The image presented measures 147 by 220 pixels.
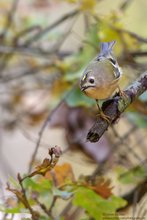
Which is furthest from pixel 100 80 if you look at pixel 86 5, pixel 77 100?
pixel 86 5

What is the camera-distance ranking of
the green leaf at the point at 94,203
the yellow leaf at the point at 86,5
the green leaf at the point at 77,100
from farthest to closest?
1. the yellow leaf at the point at 86,5
2. the green leaf at the point at 77,100
3. the green leaf at the point at 94,203

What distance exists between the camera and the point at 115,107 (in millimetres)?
720

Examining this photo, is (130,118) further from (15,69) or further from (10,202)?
(15,69)

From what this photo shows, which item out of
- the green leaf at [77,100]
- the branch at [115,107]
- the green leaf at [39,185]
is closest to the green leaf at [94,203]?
the green leaf at [39,185]

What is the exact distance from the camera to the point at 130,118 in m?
1.31

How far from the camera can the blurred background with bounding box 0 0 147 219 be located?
1.26 meters

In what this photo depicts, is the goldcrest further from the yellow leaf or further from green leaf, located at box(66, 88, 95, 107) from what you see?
the yellow leaf

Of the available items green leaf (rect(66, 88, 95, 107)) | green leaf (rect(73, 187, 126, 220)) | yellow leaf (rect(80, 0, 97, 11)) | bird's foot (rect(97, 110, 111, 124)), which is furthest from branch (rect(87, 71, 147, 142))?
yellow leaf (rect(80, 0, 97, 11))

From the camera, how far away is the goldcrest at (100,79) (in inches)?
27.1

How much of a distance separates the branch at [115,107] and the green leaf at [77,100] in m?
0.43

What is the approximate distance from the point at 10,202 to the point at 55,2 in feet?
3.70

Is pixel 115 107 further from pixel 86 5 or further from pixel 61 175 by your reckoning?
pixel 86 5

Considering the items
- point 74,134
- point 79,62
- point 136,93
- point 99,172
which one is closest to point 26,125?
point 74,134

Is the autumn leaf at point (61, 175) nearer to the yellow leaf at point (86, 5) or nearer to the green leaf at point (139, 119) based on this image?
the green leaf at point (139, 119)
